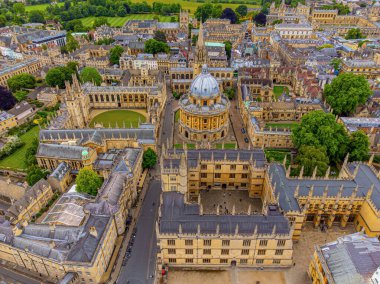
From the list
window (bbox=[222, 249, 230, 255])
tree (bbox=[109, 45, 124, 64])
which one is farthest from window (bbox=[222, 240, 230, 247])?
tree (bbox=[109, 45, 124, 64])

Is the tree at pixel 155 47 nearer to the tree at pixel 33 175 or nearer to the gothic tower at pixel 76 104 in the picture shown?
the gothic tower at pixel 76 104

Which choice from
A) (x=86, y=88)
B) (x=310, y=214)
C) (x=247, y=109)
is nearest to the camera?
(x=310, y=214)

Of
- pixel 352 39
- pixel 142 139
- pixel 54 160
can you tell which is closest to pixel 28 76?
pixel 54 160

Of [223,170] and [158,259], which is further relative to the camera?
[223,170]

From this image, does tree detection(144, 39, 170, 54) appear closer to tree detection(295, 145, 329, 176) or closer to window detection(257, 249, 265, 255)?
tree detection(295, 145, 329, 176)

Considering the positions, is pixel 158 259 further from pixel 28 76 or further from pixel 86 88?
pixel 28 76

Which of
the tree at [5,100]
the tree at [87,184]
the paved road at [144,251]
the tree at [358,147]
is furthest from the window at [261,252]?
the tree at [5,100]

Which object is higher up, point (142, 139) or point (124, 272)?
point (142, 139)

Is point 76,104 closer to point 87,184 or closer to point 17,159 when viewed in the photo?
point 17,159
